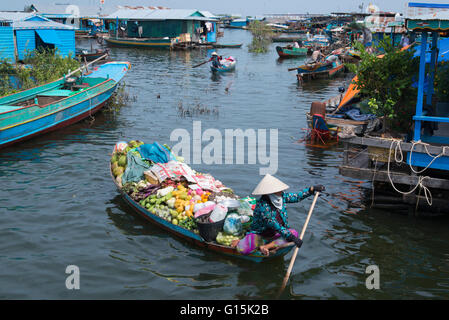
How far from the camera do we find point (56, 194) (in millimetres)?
10547

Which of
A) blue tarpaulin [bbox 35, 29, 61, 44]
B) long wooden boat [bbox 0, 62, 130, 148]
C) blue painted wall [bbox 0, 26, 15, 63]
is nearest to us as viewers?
long wooden boat [bbox 0, 62, 130, 148]

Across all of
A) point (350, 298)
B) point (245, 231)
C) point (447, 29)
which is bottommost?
point (350, 298)

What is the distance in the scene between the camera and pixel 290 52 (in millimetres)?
42562

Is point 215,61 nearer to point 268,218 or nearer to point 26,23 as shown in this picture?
point 26,23

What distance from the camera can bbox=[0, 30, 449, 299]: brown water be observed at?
7.13 m

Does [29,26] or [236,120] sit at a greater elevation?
[29,26]

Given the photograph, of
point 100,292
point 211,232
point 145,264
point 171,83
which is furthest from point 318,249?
point 171,83

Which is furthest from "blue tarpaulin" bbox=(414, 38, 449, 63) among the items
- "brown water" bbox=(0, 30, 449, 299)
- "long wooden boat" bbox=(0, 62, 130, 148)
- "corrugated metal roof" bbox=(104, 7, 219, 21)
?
"corrugated metal roof" bbox=(104, 7, 219, 21)

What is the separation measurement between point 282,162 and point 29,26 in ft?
61.4

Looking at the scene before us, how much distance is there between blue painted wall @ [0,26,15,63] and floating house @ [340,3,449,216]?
19292mm

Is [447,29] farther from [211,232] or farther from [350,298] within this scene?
[211,232]
